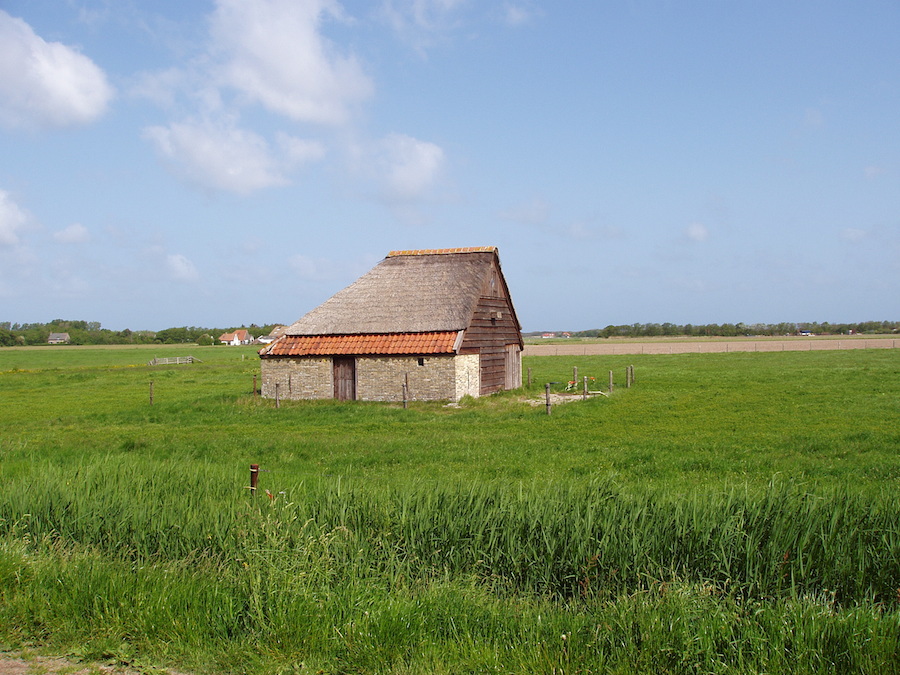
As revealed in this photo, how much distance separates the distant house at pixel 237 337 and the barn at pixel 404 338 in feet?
453

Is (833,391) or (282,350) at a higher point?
(282,350)

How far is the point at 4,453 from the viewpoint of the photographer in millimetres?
14672

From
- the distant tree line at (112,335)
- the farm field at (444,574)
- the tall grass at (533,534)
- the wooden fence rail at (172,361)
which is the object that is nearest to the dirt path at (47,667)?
the farm field at (444,574)

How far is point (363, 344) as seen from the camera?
27594 millimetres

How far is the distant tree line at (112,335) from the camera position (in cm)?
14588

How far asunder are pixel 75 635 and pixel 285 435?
1316 cm

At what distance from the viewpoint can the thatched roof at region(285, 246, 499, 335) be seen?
91.5ft

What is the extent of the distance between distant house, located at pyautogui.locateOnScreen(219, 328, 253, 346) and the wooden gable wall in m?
137

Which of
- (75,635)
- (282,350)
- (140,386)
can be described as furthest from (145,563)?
(140,386)

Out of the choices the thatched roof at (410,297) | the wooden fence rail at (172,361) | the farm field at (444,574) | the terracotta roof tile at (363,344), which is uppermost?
the thatched roof at (410,297)

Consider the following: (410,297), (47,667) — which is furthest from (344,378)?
(47,667)

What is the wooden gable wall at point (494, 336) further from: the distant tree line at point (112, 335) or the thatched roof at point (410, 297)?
the distant tree line at point (112, 335)

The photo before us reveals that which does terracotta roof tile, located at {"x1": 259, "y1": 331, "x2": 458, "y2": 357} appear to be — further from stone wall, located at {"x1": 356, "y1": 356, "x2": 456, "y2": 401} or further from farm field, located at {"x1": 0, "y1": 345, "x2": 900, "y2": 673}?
farm field, located at {"x1": 0, "y1": 345, "x2": 900, "y2": 673}

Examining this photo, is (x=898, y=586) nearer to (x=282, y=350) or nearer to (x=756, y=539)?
(x=756, y=539)
